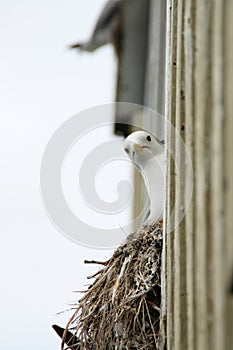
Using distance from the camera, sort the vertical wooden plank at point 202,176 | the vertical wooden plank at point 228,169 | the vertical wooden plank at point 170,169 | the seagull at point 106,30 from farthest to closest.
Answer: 1. the seagull at point 106,30
2. the vertical wooden plank at point 170,169
3. the vertical wooden plank at point 202,176
4. the vertical wooden plank at point 228,169

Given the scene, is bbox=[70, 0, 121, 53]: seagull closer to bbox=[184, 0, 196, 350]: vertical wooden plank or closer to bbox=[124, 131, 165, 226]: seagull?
bbox=[124, 131, 165, 226]: seagull

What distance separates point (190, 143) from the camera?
2.32m

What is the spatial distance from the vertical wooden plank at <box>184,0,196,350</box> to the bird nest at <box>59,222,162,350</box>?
1.86 feet

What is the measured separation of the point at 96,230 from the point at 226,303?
4.38ft

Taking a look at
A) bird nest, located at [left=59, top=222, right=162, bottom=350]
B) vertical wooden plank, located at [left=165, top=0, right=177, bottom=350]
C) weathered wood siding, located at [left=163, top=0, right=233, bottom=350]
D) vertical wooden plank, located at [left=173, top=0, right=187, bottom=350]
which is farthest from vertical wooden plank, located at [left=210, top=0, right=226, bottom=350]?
bird nest, located at [left=59, top=222, right=162, bottom=350]

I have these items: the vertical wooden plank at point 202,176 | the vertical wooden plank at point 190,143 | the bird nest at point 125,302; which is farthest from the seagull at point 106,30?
the vertical wooden plank at point 202,176

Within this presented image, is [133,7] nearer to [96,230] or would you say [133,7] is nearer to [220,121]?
[96,230]

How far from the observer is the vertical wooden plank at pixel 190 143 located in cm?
225

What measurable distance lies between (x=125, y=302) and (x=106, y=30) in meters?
4.00

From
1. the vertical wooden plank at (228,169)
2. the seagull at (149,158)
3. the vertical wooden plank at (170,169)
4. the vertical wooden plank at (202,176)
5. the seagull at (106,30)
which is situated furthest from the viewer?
the seagull at (106,30)

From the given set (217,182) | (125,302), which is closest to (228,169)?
(217,182)

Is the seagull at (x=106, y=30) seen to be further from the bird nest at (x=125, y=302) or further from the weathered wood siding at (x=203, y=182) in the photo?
the weathered wood siding at (x=203, y=182)

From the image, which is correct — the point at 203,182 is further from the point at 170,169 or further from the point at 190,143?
the point at 170,169

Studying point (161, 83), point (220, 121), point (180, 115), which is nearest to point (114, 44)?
point (161, 83)
